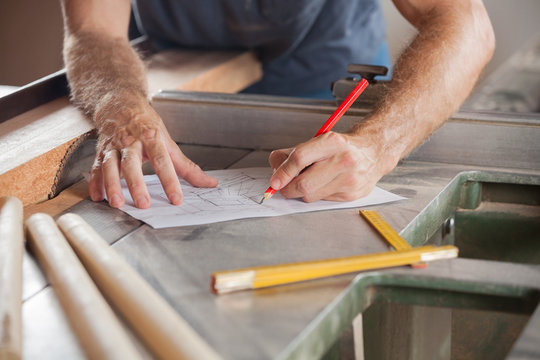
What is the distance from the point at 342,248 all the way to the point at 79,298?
1.36ft

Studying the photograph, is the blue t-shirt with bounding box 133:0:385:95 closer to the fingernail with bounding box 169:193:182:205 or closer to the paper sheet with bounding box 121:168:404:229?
the paper sheet with bounding box 121:168:404:229

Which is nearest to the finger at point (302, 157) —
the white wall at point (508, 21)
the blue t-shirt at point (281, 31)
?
the blue t-shirt at point (281, 31)

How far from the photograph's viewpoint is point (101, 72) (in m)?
1.64

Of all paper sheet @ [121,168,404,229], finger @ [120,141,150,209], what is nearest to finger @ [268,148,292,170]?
paper sheet @ [121,168,404,229]

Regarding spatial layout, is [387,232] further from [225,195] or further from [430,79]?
[430,79]

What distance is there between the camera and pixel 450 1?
157 centimetres

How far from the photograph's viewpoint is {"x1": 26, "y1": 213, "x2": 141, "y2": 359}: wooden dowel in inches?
27.7

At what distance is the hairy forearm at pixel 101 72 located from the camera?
1515mm

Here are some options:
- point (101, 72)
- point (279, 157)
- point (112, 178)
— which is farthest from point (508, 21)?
point (112, 178)

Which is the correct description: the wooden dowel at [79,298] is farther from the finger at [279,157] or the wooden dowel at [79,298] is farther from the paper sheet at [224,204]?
the finger at [279,157]

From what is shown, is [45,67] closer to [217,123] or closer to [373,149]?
[217,123]

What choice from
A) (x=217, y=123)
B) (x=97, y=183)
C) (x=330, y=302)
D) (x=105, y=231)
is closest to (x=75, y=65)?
(x=217, y=123)

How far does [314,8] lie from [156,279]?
144 centimetres

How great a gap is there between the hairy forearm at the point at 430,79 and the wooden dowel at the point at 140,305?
626 mm
